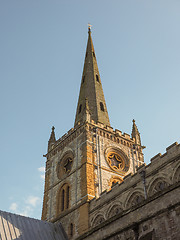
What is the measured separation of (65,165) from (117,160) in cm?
591

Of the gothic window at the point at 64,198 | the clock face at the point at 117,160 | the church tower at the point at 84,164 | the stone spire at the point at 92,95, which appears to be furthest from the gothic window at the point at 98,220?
the stone spire at the point at 92,95

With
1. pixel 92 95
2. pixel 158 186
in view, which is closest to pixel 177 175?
pixel 158 186

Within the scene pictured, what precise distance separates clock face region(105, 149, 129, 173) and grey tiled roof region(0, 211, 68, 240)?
8453 mm

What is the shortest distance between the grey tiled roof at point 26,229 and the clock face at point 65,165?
233 inches

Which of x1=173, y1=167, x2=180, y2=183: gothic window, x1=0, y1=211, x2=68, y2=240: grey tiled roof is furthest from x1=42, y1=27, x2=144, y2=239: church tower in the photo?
x1=173, y1=167, x2=180, y2=183: gothic window

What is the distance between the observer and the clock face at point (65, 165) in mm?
33188

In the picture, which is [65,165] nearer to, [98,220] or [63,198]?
[63,198]

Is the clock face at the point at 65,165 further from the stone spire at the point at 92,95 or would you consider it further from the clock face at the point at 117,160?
the stone spire at the point at 92,95

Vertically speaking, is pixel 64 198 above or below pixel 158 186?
above

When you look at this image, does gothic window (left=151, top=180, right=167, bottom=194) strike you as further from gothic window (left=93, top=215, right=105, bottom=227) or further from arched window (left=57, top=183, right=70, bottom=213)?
arched window (left=57, top=183, right=70, bottom=213)

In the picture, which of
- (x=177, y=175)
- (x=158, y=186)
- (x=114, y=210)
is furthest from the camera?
(x=114, y=210)

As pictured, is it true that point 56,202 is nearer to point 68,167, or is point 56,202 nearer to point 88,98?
point 68,167

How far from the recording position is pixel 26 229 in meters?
25.9

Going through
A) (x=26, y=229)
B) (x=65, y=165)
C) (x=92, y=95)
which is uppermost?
(x=92, y=95)
